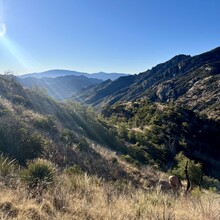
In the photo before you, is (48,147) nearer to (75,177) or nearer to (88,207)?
(75,177)

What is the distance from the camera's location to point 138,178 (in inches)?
561

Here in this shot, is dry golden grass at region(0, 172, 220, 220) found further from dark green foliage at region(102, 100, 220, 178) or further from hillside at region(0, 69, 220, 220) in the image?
dark green foliage at region(102, 100, 220, 178)

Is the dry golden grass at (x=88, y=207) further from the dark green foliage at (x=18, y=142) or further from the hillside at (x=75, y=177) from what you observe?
the dark green foliage at (x=18, y=142)

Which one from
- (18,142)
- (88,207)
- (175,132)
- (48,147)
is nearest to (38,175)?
(88,207)

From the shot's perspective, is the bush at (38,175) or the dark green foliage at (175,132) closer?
the bush at (38,175)

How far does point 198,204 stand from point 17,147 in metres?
6.92

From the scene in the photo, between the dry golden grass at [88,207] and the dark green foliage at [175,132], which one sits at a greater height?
the dry golden grass at [88,207]

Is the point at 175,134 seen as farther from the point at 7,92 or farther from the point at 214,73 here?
the point at 214,73

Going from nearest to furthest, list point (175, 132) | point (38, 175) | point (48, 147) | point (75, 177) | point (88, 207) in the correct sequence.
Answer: point (88, 207)
point (38, 175)
point (75, 177)
point (48, 147)
point (175, 132)

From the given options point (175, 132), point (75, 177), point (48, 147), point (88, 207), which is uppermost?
point (88, 207)

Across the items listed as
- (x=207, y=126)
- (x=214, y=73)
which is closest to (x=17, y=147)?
(x=207, y=126)

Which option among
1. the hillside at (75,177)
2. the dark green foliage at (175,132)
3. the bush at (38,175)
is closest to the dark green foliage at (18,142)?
the hillside at (75,177)

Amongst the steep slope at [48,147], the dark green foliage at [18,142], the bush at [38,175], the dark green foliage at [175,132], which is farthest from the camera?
the dark green foliage at [175,132]

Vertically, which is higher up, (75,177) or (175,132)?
(75,177)
